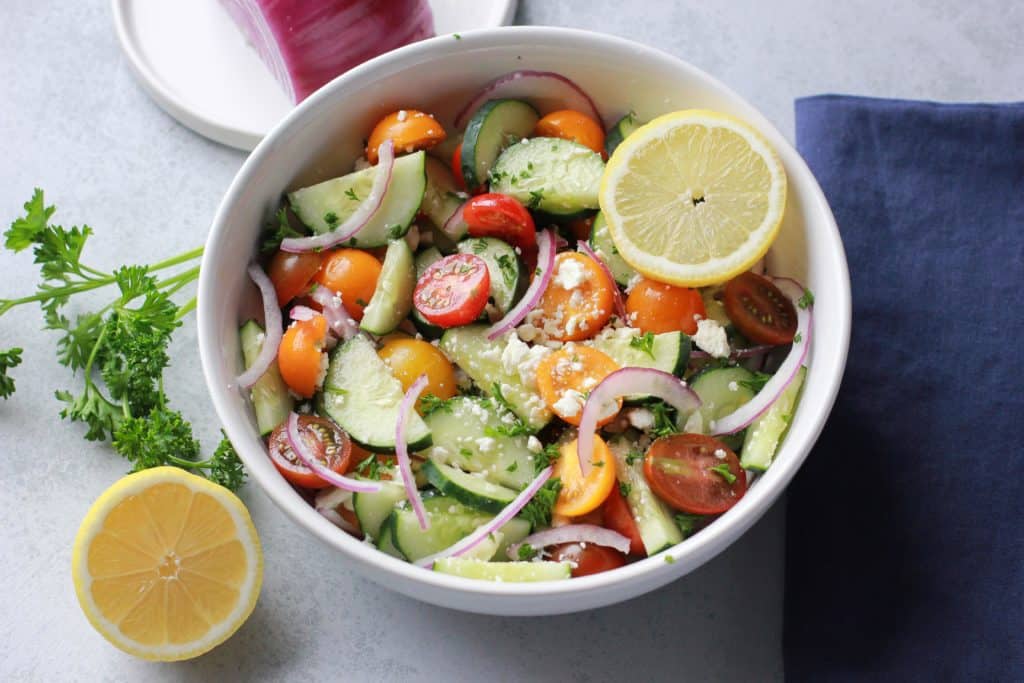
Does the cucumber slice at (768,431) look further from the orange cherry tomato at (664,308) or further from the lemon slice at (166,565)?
the lemon slice at (166,565)

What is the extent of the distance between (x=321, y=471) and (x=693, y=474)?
2.34 feet

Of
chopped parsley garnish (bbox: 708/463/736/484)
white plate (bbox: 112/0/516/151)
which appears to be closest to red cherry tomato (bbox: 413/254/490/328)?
chopped parsley garnish (bbox: 708/463/736/484)

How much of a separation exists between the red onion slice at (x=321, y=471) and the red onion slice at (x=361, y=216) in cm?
38

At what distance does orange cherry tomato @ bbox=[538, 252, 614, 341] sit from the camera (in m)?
2.19

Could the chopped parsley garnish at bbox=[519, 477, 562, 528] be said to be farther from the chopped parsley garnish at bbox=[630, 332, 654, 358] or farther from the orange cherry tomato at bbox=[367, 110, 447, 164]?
the orange cherry tomato at bbox=[367, 110, 447, 164]

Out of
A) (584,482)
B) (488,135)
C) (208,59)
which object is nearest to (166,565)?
(584,482)

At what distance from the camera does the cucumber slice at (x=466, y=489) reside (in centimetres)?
204

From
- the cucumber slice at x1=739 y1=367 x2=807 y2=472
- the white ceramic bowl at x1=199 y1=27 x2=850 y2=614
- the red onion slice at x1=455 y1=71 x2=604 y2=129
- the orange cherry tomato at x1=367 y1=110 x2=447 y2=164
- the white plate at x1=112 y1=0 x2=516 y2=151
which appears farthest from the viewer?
the white plate at x1=112 y1=0 x2=516 y2=151

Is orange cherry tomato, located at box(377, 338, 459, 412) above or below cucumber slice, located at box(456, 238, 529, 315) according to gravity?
below

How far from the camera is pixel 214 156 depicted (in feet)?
9.31

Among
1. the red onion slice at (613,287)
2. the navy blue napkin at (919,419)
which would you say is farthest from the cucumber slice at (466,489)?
the navy blue napkin at (919,419)

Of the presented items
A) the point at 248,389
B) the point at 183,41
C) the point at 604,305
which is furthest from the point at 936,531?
the point at 183,41

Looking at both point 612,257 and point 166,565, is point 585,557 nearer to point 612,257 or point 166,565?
point 612,257

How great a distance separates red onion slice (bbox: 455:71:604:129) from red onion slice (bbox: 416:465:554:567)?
87 cm
